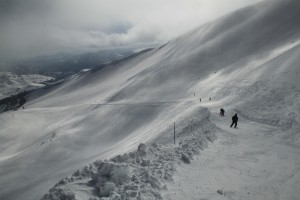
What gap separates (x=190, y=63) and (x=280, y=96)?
54.1 meters

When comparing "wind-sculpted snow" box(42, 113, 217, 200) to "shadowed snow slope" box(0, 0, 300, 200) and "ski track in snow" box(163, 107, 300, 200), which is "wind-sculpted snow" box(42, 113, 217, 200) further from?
"shadowed snow slope" box(0, 0, 300, 200)

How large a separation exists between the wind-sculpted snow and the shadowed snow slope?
0.90 m

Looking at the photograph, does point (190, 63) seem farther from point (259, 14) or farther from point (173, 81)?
point (259, 14)

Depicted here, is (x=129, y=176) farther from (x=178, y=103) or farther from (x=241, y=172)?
(x=178, y=103)

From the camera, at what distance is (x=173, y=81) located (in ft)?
236

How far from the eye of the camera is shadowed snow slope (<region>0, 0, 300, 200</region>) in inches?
1150

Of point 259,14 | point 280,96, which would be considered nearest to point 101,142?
point 280,96

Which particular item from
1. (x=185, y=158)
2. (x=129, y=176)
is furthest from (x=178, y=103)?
(x=129, y=176)

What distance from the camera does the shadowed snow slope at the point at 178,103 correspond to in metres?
29.2

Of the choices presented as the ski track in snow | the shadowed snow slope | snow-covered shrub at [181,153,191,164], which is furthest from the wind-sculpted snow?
the shadowed snow slope

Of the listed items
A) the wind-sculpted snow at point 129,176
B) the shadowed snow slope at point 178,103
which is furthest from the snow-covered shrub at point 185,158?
the shadowed snow slope at point 178,103

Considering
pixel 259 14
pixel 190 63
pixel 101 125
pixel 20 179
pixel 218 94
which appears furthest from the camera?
pixel 259 14

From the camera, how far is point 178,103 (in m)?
50.1

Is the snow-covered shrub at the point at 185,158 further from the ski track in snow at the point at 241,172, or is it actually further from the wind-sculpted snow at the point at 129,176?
the ski track in snow at the point at 241,172
